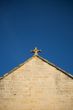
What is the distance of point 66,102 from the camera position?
17594 mm

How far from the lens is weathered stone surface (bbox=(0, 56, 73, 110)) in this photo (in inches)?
691

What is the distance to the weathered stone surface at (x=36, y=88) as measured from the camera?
17.6 meters

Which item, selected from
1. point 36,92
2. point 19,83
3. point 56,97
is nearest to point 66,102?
point 56,97

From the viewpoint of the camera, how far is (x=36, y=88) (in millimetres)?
18094

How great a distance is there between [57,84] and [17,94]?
91.0 inches

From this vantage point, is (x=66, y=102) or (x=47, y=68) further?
(x=47, y=68)

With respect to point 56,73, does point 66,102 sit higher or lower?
lower

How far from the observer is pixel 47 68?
18750 millimetres

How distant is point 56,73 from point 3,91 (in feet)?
10.5

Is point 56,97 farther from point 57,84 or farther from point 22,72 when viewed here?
point 22,72

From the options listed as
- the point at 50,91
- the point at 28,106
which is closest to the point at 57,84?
the point at 50,91

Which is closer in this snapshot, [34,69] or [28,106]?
[28,106]

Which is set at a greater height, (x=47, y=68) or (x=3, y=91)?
(x=47, y=68)

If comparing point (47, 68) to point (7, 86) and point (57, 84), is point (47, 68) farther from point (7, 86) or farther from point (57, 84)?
point (7, 86)
